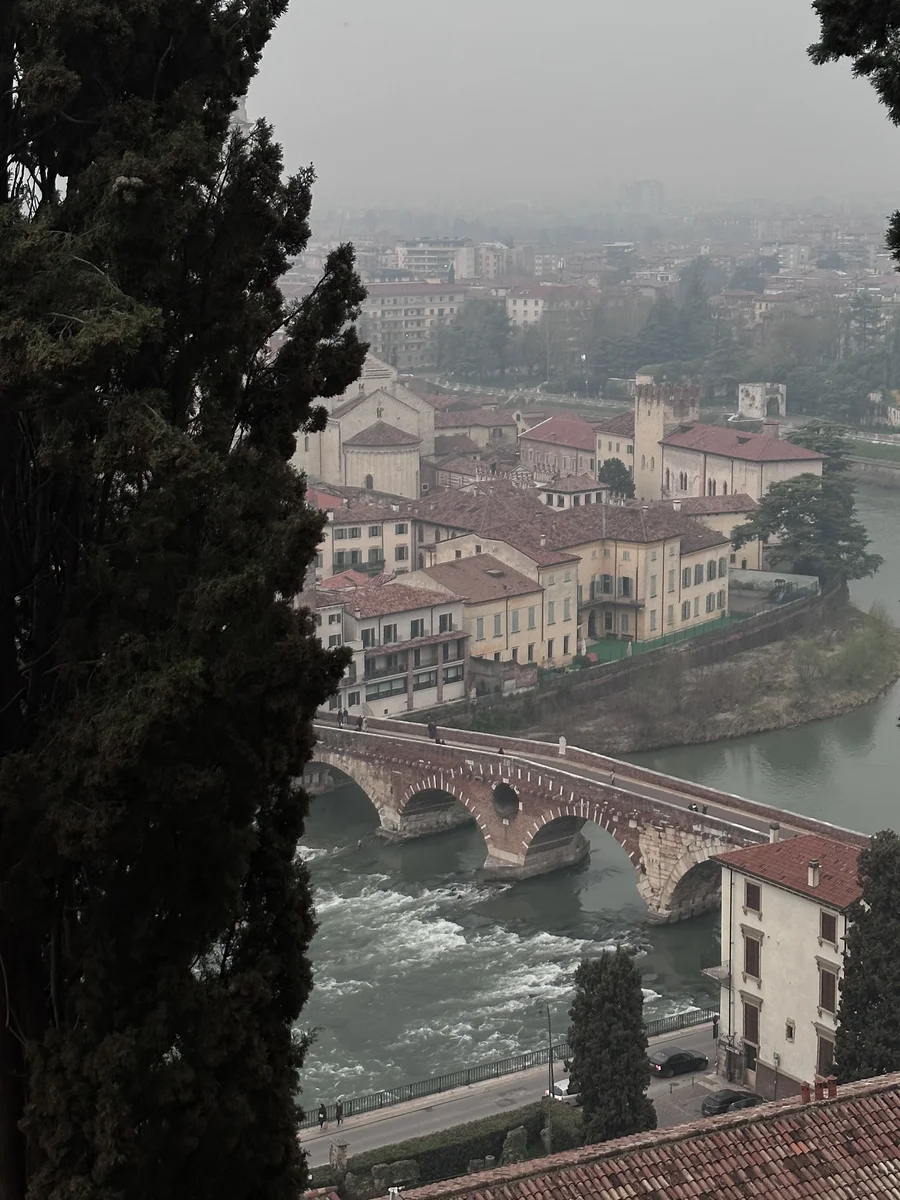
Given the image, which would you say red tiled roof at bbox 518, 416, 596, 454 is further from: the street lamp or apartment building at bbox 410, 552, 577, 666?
the street lamp

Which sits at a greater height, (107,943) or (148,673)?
(148,673)

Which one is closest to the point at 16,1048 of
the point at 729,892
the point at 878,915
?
the point at 878,915

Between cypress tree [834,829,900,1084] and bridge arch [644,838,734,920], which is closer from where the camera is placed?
cypress tree [834,829,900,1084]

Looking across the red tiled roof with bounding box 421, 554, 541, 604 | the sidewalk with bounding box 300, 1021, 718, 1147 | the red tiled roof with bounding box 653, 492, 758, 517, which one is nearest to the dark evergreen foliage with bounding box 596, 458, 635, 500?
the red tiled roof with bounding box 653, 492, 758, 517

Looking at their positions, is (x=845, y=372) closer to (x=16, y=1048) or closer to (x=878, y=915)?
(x=878, y=915)

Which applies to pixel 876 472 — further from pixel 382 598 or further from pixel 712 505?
pixel 382 598
